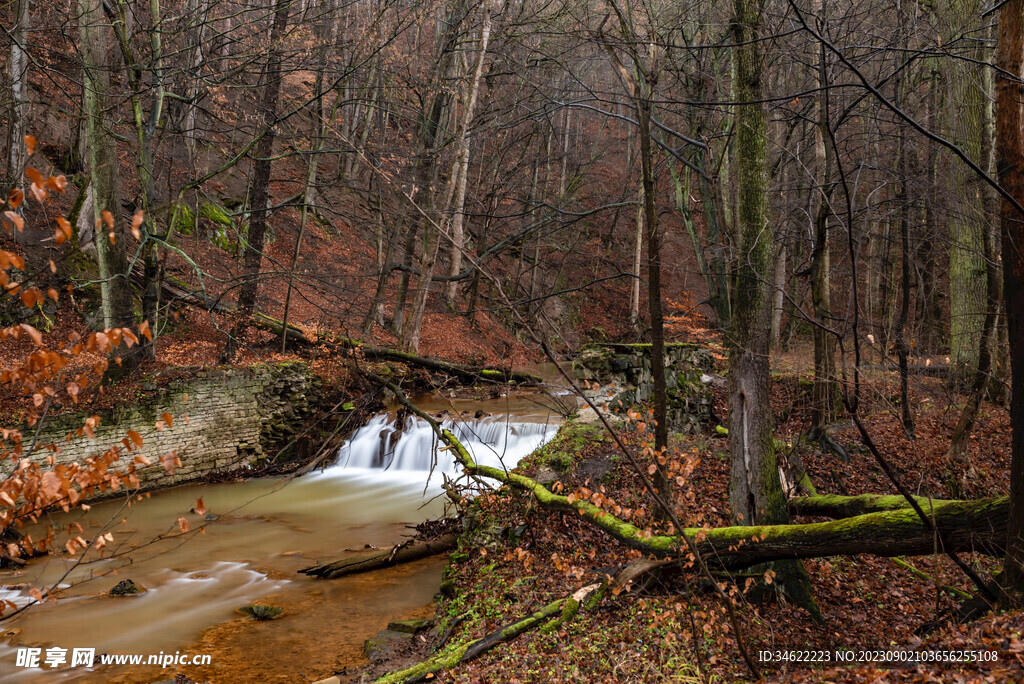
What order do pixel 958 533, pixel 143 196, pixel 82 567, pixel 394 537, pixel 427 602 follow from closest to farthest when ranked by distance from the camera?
pixel 958 533, pixel 427 602, pixel 82 567, pixel 394 537, pixel 143 196

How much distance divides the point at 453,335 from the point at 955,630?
16.7 m

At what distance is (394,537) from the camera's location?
1002 centimetres

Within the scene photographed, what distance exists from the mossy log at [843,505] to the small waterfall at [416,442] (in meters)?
5.95

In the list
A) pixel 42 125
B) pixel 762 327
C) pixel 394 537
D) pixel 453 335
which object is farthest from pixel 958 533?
pixel 42 125

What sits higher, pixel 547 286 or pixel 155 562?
pixel 547 286

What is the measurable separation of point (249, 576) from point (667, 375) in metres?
7.71

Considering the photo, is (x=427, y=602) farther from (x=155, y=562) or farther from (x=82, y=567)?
(x=82, y=567)

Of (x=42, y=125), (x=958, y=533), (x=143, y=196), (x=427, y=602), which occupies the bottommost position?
(x=427, y=602)

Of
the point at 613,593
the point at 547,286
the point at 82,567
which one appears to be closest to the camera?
the point at 613,593

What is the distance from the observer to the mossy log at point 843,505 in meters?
6.49

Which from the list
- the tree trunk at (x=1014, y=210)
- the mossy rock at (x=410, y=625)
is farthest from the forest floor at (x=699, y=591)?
the tree trunk at (x=1014, y=210)

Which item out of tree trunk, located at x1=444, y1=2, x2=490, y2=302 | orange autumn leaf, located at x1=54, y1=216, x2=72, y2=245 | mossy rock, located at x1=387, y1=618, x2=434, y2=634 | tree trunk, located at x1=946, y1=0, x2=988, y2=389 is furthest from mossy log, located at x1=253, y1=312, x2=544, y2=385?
orange autumn leaf, located at x1=54, y1=216, x2=72, y2=245
